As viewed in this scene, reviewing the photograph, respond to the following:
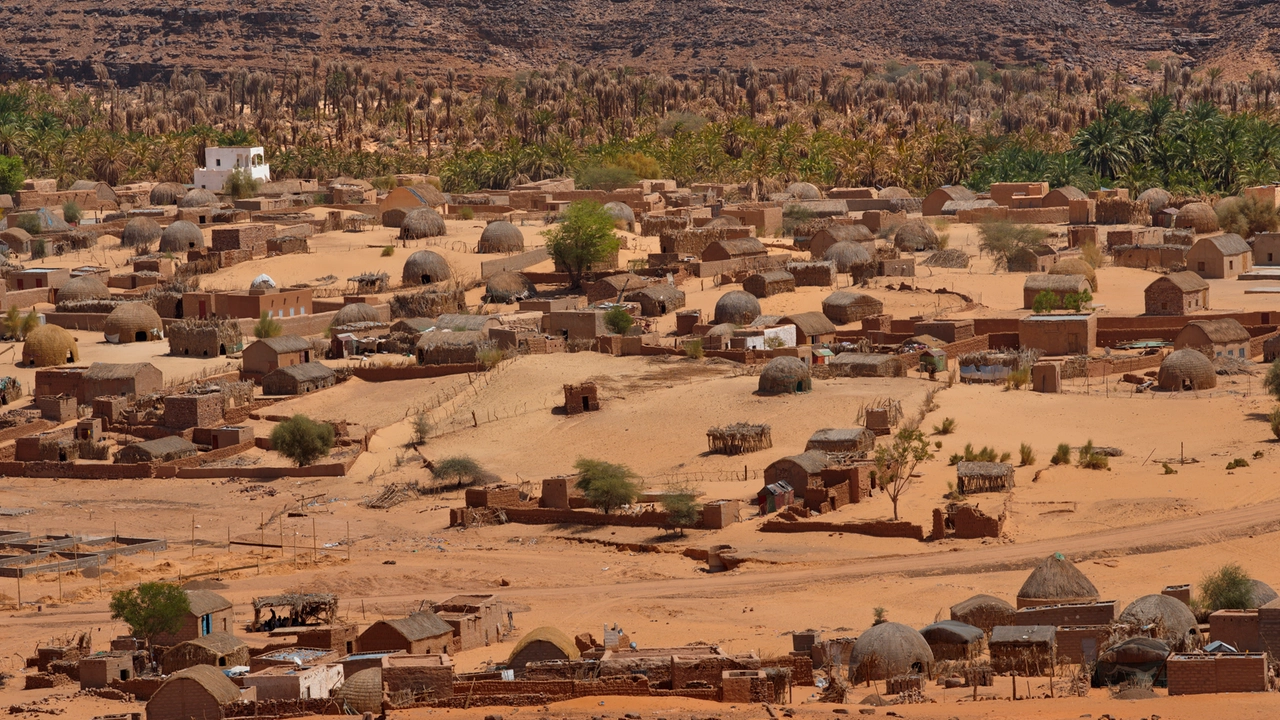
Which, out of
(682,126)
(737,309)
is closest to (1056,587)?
(737,309)

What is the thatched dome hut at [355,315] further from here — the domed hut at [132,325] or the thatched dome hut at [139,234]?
the thatched dome hut at [139,234]

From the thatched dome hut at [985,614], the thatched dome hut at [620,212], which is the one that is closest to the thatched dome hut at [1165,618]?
the thatched dome hut at [985,614]

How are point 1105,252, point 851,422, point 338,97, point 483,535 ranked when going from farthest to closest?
point 338,97
point 1105,252
point 851,422
point 483,535

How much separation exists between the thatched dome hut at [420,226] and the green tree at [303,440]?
28.4 meters

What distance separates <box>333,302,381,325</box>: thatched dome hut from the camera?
55.1 m

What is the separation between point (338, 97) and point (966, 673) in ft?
371

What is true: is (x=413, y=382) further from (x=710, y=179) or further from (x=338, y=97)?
(x=338, y=97)

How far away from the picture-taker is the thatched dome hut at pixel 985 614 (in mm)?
27453

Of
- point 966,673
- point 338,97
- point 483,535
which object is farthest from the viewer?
point 338,97

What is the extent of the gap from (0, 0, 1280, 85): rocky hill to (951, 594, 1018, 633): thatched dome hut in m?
125

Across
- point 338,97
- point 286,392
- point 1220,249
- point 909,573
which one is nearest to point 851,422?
point 909,573

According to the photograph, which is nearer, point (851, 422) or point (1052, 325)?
point (851, 422)

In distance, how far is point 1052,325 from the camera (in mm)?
47188

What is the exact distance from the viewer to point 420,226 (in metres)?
71.0
